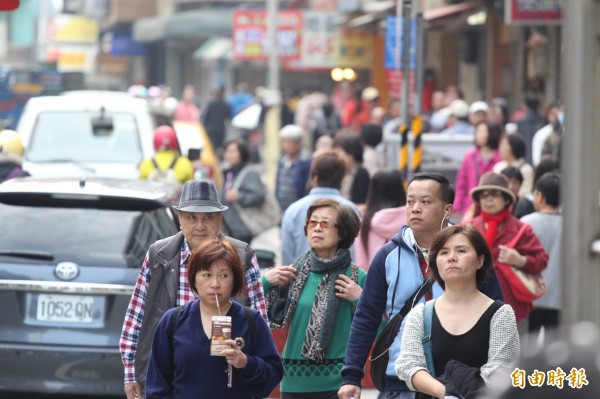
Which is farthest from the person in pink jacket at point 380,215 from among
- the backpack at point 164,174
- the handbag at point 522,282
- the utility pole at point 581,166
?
the utility pole at point 581,166

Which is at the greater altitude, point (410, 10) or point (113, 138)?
point (410, 10)

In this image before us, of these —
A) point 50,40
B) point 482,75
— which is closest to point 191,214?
point 482,75

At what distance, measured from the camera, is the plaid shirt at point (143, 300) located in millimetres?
6762

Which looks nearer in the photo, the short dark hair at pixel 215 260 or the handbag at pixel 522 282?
the short dark hair at pixel 215 260

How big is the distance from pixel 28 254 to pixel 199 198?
2.05m

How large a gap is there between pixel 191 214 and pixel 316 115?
20305 millimetres

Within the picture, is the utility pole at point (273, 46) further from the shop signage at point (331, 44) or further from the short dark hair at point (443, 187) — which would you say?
the short dark hair at point (443, 187)

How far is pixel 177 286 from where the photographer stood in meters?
6.75

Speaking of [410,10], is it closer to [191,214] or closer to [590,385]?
[191,214]

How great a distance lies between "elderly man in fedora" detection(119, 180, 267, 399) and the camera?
6.76 meters

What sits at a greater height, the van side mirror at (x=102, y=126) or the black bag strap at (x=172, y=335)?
the van side mirror at (x=102, y=126)

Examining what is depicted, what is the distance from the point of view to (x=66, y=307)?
857 cm

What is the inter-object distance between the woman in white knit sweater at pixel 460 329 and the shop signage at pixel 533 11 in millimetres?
13077

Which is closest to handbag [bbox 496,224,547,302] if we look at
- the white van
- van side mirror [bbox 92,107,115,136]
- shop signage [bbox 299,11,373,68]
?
the white van
